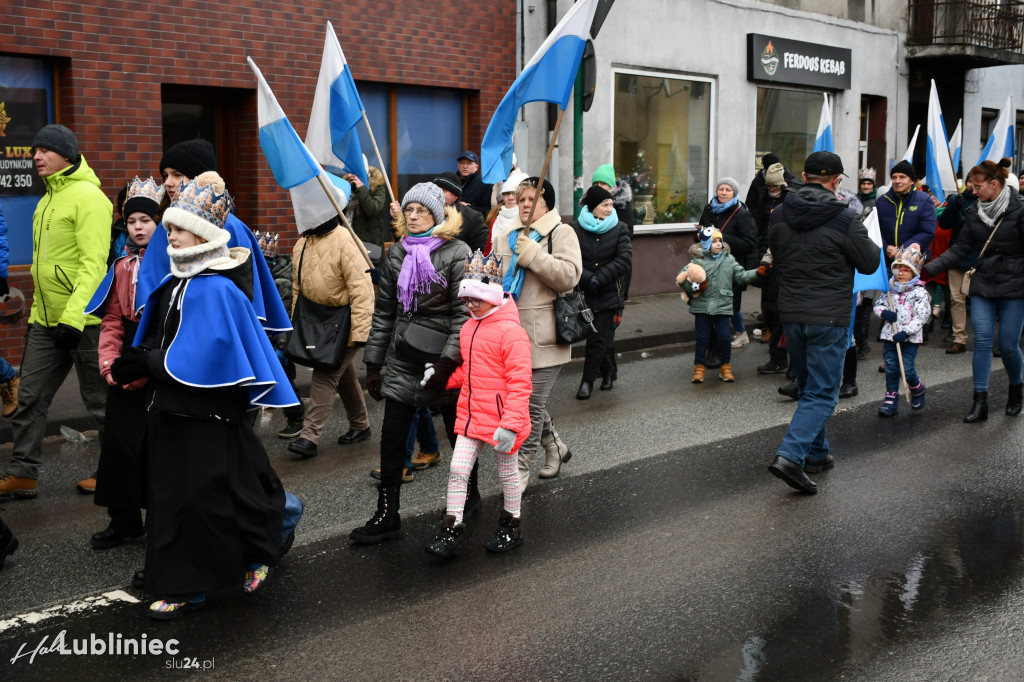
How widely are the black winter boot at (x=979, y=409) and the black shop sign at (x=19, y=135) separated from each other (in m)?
8.54

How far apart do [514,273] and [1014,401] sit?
4.58 m

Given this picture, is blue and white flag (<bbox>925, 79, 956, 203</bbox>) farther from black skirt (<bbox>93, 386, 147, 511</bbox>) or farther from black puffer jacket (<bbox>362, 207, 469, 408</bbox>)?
black skirt (<bbox>93, 386, 147, 511</bbox>)

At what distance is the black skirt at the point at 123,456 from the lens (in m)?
5.28

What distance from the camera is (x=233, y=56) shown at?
11.5 m

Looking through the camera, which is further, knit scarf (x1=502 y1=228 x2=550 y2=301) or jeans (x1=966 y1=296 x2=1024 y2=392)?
jeans (x1=966 y1=296 x2=1024 y2=392)

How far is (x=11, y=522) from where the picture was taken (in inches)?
233

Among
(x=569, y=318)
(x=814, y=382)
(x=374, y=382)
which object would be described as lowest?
(x=814, y=382)

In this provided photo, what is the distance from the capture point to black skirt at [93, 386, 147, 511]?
5277 mm

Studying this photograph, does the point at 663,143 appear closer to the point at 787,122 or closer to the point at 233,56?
the point at 787,122

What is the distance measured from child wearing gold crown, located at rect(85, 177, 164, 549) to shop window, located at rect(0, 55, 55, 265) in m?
5.18

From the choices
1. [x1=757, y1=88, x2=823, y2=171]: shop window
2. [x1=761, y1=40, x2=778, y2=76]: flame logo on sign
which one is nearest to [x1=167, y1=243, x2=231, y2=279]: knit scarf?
[x1=761, y1=40, x2=778, y2=76]: flame logo on sign

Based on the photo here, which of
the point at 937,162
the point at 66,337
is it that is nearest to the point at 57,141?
the point at 66,337

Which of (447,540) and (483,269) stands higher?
(483,269)

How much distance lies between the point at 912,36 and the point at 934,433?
1670 cm
